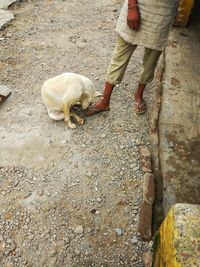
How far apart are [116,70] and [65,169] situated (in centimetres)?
122

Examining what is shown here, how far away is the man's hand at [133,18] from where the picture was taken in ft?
11.0

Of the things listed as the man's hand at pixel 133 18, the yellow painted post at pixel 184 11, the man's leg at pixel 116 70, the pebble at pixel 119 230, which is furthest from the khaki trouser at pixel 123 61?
the yellow painted post at pixel 184 11

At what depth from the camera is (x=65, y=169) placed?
363 cm

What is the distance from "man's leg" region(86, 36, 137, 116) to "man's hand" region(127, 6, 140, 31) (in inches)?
9.3

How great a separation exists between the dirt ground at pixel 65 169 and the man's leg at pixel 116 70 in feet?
0.39

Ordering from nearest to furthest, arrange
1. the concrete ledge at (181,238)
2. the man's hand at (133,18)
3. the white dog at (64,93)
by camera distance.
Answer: the concrete ledge at (181,238) < the man's hand at (133,18) < the white dog at (64,93)

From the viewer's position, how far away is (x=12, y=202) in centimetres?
330

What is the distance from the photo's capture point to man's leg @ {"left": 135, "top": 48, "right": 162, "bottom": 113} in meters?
3.90

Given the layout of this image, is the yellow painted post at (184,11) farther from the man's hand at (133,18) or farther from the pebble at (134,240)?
the pebble at (134,240)

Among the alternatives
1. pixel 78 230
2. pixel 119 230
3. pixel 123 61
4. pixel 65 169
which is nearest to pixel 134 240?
pixel 119 230

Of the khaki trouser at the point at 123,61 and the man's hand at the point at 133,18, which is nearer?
the man's hand at the point at 133,18

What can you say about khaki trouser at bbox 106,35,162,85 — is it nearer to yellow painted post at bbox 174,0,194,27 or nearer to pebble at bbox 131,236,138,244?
pebble at bbox 131,236,138,244

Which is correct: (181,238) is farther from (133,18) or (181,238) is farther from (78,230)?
(133,18)

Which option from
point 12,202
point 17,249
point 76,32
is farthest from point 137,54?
point 17,249
